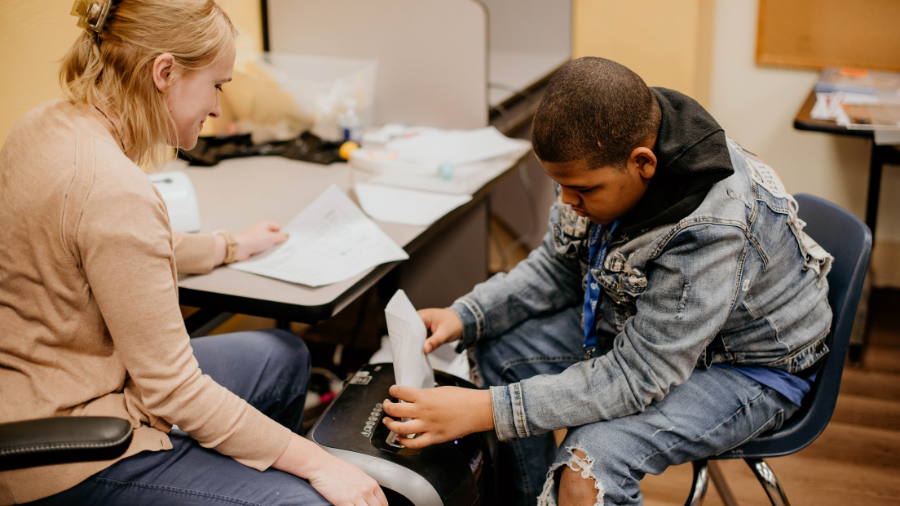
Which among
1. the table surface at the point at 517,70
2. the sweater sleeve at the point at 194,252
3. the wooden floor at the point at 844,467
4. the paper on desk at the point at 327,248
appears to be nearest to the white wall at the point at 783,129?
the table surface at the point at 517,70

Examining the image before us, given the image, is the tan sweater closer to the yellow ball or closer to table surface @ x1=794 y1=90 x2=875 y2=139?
the yellow ball

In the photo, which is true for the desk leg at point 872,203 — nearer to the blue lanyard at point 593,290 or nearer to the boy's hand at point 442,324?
the blue lanyard at point 593,290

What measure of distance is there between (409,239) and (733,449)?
0.62 metres

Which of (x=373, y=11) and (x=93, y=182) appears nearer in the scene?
(x=93, y=182)

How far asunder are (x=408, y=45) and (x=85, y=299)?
3.94 feet

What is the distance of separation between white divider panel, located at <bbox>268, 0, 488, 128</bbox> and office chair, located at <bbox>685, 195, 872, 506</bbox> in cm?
97

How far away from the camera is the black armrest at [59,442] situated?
553 millimetres

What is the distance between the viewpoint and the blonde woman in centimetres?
69

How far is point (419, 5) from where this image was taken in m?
1.66

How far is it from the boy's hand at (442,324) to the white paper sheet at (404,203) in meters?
0.23

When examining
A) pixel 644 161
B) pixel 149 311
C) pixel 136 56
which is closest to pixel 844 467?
pixel 644 161

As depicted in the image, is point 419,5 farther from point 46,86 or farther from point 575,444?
point 575,444

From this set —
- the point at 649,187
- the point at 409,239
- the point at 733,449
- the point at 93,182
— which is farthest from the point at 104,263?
the point at 733,449

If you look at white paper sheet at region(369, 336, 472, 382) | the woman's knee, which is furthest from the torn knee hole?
the woman's knee
